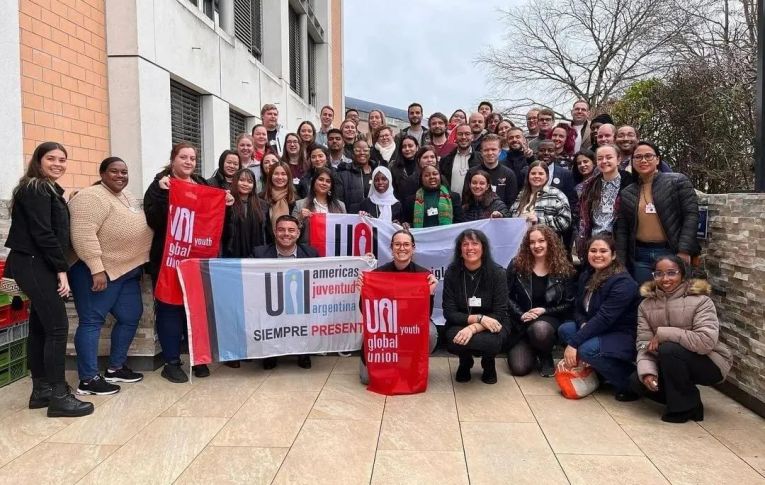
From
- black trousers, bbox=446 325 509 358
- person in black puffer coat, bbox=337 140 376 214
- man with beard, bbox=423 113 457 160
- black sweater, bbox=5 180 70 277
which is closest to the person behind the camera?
black sweater, bbox=5 180 70 277

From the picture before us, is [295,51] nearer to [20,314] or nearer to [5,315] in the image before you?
[20,314]

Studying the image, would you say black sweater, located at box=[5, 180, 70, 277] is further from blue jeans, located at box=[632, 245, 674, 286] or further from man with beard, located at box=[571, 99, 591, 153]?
man with beard, located at box=[571, 99, 591, 153]

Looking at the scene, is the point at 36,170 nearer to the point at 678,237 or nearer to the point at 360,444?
the point at 360,444

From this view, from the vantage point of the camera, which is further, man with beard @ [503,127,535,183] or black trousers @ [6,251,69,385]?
man with beard @ [503,127,535,183]

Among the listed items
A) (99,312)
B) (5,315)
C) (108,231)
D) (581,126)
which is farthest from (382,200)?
(5,315)

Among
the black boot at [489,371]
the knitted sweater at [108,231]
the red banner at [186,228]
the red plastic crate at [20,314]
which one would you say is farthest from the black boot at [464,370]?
the red plastic crate at [20,314]

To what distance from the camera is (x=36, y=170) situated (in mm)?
4129

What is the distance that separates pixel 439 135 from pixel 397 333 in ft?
11.7

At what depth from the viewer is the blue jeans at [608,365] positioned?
4633 millimetres

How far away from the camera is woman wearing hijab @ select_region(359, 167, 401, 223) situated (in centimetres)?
629

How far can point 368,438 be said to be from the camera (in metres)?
3.84

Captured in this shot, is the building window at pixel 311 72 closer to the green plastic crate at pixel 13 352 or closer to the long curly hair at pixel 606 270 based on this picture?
the green plastic crate at pixel 13 352

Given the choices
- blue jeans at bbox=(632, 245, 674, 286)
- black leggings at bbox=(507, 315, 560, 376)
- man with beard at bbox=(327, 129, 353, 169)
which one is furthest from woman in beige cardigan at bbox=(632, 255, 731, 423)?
man with beard at bbox=(327, 129, 353, 169)

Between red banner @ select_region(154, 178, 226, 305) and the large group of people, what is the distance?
10 cm
